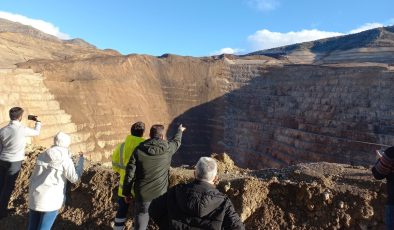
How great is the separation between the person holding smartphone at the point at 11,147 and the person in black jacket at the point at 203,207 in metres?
3.72

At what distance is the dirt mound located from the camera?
545 cm

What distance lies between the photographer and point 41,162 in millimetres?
4516

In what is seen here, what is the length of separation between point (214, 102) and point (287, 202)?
102 feet

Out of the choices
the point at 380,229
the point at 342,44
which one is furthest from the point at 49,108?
the point at 342,44

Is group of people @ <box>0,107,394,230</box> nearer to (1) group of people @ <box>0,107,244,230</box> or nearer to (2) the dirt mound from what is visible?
(1) group of people @ <box>0,107,244,230</box>

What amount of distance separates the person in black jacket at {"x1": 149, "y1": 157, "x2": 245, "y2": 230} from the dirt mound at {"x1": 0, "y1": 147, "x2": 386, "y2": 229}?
268 cm

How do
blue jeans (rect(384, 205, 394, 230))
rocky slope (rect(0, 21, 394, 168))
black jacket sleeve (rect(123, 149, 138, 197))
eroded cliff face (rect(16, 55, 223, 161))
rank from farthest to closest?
1. eroded cliff face (rect(16, 55, 223, 161))
2. rocky slope (rect(0, 21, 394, 168))
3. black jacket sleeve (rect(123, 149, 138, 197))
4. blue jeans (rect(384, 205, 394, 230))

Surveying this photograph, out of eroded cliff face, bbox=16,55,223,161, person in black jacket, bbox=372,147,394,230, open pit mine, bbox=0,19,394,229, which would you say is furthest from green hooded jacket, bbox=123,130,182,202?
eroded cliff face, bbox=16,55,223,161

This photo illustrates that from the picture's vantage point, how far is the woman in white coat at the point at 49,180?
448 cm

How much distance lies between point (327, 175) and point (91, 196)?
449cm

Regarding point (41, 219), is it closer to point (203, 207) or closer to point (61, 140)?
point (61, 140)

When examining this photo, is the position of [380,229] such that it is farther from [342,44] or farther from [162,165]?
[342,44]

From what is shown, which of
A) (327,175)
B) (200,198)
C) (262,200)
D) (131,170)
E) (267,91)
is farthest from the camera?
(267,91)

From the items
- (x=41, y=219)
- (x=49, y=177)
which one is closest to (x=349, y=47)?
(x=49, y=177)
